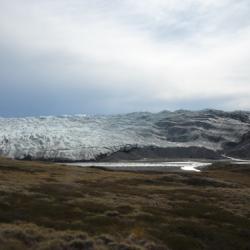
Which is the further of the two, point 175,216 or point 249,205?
point 249,205

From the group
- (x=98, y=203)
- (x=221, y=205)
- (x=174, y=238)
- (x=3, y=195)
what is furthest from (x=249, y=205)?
(x=3, y=195)

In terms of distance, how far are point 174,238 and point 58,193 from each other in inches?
740

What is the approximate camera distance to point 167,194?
59.6m

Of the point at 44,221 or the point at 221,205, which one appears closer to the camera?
the point at 44,221

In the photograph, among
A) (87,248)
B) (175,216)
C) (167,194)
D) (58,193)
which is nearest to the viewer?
(87,248)

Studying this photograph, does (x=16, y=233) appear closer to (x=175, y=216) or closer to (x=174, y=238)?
(x=174, y=238)

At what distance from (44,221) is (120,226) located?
17.3 feet

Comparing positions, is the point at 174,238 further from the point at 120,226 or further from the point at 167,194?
the point at 167,194

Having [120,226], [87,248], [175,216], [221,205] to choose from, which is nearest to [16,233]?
[87,248]

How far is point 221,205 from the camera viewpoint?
2023 inches

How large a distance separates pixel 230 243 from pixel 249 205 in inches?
732

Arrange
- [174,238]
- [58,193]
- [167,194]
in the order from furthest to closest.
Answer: [167,194] → [58,193] → [174,238]

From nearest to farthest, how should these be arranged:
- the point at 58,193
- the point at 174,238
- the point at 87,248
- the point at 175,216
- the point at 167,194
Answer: the point at 87,248
the point at 174,238
the point at 175,216
the point at 58,193
the point at 167,194

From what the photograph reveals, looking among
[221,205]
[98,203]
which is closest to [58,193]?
[98,203]
